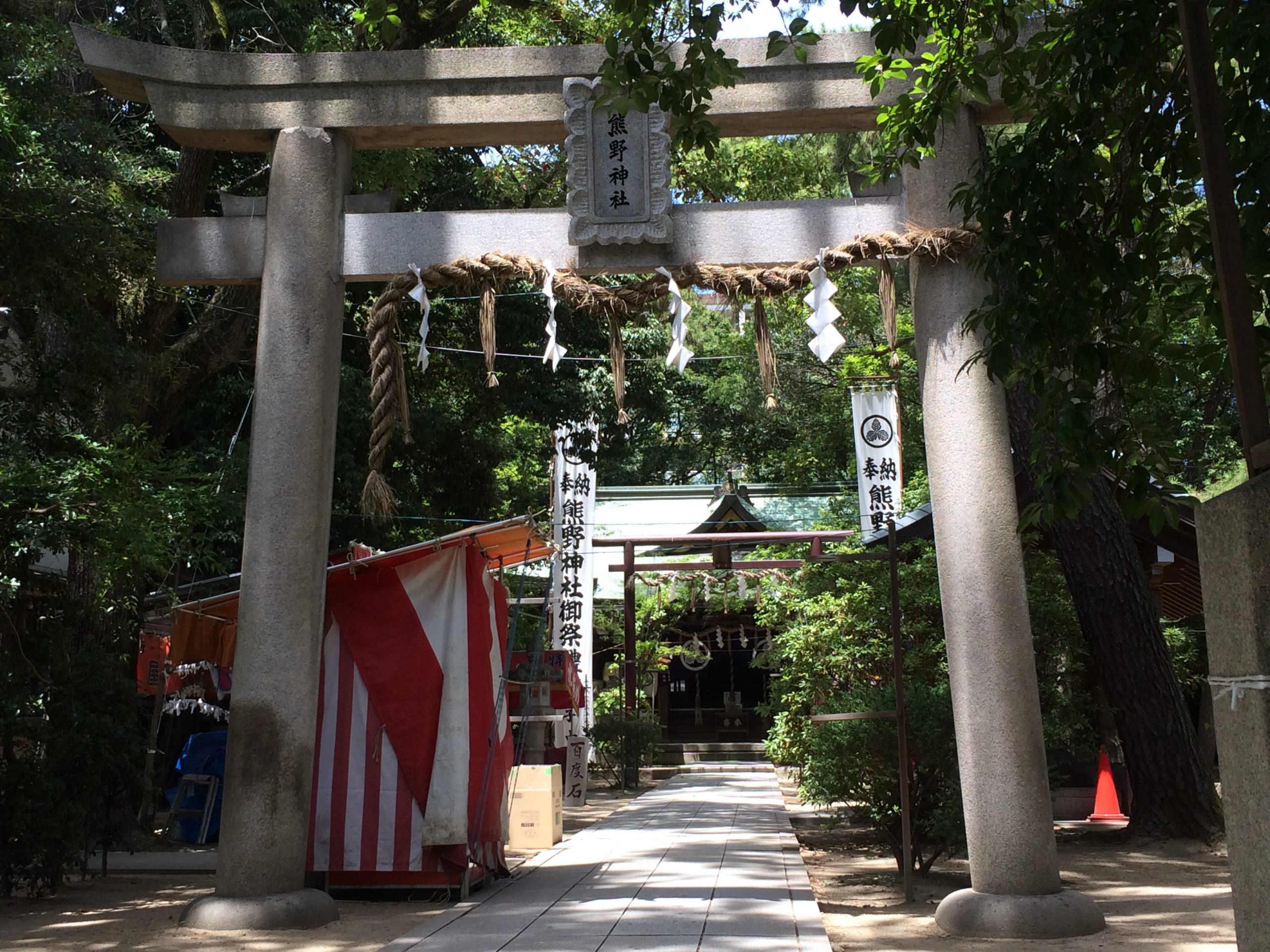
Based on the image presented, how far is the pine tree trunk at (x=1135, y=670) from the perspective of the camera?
9070 mm

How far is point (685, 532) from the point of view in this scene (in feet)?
81.4

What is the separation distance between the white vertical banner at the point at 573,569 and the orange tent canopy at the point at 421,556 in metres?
8.58

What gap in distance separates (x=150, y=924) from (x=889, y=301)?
540 cm

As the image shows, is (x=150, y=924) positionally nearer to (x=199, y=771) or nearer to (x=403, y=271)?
(x=403, y=271)

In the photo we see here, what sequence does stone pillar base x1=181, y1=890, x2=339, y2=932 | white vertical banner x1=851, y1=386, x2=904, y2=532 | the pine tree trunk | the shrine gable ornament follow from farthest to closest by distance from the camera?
white vertical banner x1=851, y1=386, x2=904, y2=532 → the pine tree trunk → the shrine gable ornament → stone pillar base x1=181, y1=890, x2=339, y2=932

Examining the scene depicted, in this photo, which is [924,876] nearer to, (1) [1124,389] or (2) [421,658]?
(2) [421,658]

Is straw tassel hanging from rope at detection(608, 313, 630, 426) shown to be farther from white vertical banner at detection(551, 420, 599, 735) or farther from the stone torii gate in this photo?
white vertical banner at detection(551, 420, 599, 735)

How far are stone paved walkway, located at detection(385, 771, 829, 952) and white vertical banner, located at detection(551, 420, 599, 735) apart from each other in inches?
277

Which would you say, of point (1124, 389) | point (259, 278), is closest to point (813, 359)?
point (259, 278)

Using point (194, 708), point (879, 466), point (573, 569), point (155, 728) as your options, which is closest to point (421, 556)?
point (155, 728)

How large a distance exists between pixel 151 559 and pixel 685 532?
18413 millimetres

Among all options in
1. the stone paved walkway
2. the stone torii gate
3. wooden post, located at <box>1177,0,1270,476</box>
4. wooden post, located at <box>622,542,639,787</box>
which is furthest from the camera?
wooden post, located at <box>622,542,639,787</box>

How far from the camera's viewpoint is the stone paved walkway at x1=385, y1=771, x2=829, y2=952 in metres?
5.18

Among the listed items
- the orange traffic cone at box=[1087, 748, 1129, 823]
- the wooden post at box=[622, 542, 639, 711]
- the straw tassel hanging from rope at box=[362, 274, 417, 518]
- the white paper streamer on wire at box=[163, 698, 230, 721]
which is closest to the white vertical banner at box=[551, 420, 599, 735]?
the wooden post at box=[622, 542, 639, 711]
